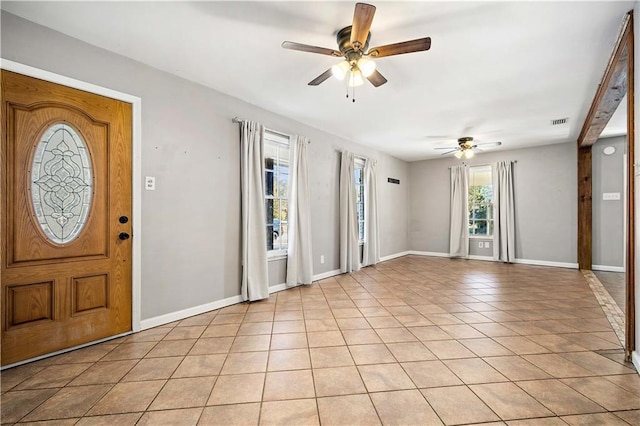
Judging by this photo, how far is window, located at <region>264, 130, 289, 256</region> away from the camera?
165 inches

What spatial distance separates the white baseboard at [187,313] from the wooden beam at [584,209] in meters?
6.56

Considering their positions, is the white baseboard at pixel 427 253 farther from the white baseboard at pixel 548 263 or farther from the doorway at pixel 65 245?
the doorway at pixel 65 245

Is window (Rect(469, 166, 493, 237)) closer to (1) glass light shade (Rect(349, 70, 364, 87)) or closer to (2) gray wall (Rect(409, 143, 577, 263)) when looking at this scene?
(2) gray wall (Rect(409, 143, 577, 263))

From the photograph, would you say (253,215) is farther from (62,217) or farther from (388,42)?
(388,42)

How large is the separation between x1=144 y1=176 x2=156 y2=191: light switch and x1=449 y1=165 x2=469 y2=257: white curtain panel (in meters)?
6.59

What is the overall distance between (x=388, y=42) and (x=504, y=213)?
5504 mm

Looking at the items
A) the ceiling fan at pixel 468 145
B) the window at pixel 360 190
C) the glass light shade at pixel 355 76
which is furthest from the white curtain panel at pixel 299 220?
the ceiling fan at pixel 468 145

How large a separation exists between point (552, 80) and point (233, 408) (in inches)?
168

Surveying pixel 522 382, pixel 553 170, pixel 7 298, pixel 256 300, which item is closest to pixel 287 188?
pixel 256 300

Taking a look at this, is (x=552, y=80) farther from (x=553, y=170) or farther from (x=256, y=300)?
(x=256, y=300)

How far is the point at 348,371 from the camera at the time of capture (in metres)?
2.05

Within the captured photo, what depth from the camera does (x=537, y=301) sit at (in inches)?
145

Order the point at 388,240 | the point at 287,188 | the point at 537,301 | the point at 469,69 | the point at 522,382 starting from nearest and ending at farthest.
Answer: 1. the point at 522,382
2. the point at 469,69
3. the point at 537,301
4. the point at 287,188
5. the point at 388,240

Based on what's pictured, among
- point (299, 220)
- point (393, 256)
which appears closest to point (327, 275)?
point (299, 220)
